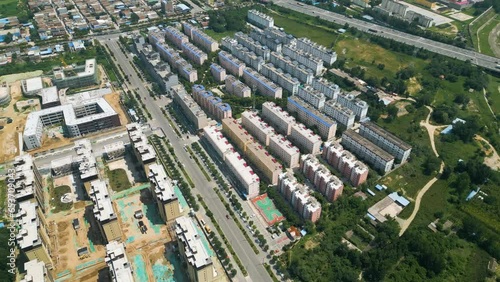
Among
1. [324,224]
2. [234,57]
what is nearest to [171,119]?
[234,57]

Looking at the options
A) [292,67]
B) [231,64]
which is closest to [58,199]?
[231,64]

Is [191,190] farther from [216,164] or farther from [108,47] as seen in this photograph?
[108,47]

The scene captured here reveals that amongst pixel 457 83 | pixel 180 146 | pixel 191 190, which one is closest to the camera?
pixel 191 190

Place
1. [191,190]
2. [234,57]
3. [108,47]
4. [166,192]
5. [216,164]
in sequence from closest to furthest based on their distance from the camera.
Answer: [166,192] → [191,190] → [216,164] → [234,57] → [108,47]

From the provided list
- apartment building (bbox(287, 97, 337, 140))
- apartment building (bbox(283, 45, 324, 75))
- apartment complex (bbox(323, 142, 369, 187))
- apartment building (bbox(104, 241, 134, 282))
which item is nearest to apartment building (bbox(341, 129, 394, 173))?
apartment building (bbox(287, 97, 337, 140))

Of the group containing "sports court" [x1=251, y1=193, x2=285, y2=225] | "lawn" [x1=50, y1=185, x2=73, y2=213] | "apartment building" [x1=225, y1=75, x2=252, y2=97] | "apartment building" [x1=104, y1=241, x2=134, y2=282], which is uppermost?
"apartment building" [x1=225, y1=75, x2=252, y2=97]

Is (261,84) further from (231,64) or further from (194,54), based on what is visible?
(194,54)

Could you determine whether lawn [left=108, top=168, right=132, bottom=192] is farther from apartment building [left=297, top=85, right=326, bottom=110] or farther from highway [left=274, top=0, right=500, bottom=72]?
highway [left=274, top=0, right=500, bottom=72]
